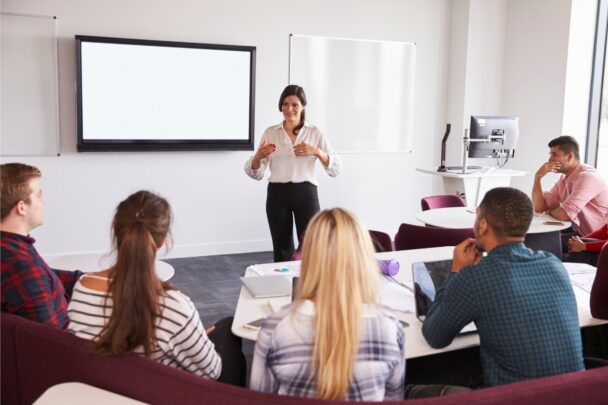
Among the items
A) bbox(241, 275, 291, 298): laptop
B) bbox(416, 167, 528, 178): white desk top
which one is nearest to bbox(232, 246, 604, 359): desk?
bbox(241, 275, 291, 298): laptop

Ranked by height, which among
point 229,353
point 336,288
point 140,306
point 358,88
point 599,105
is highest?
point 358,88

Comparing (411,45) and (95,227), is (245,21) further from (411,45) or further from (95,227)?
(95,227)

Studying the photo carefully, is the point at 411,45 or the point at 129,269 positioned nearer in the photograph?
the point at 129,269

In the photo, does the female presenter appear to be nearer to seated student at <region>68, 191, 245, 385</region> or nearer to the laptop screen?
the laptop screen

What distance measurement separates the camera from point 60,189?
5762mm

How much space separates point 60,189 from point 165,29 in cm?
181

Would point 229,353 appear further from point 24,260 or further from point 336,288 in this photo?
point 336,288

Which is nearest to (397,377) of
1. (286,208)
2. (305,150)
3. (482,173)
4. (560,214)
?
(305,150)

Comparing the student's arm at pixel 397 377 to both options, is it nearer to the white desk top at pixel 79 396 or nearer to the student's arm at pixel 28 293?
the white desk top at pixel 79 396

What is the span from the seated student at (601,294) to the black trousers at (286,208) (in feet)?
7.83

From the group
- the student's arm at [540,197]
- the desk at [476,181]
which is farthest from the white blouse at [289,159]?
the desk at [476,181]

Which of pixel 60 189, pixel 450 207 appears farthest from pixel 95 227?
pixel 450 207

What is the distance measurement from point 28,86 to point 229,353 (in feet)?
12.9

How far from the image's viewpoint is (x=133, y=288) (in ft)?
6.05
